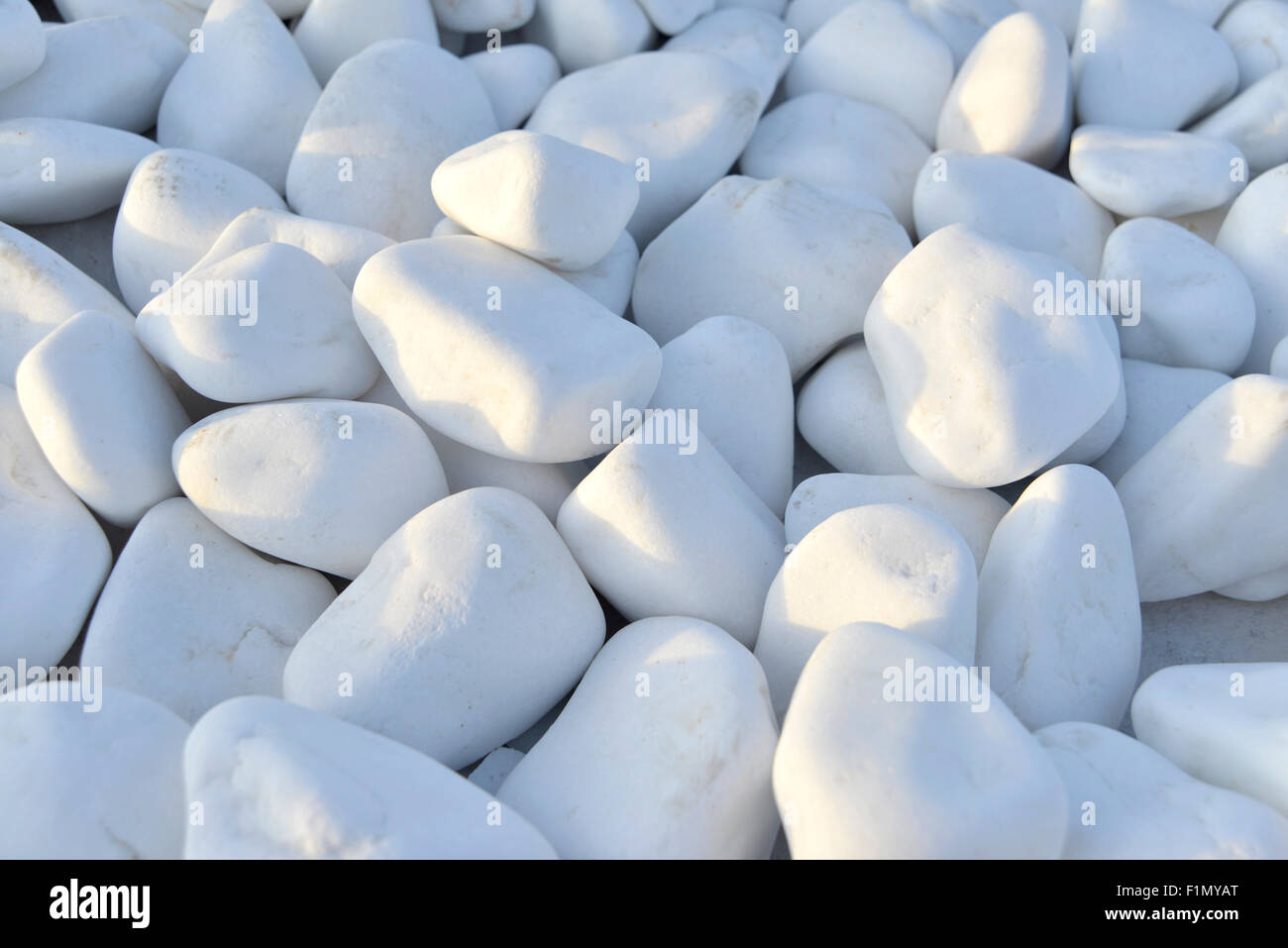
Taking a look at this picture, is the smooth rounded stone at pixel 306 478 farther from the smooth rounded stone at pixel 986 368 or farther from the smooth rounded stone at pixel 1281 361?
the smooth rounded stone at pixel 1281 361

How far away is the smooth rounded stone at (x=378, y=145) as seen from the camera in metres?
1.42

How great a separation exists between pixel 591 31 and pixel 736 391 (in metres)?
0.77

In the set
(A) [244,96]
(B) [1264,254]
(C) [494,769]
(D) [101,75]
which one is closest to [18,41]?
(D) [101,75]

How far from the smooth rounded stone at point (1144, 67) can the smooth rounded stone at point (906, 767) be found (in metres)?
1.08

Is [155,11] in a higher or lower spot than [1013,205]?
higher

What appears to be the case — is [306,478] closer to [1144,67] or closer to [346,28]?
[346,28]

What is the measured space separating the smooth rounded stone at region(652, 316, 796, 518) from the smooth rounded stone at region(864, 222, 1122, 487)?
13cm

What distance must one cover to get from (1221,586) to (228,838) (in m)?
1.04

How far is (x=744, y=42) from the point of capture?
1707mm

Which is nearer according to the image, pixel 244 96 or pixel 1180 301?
pixel 1180 301

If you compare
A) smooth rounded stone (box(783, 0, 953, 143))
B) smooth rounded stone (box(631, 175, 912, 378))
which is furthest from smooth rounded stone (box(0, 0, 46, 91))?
smooth rounded stone (box(783, 0, 953, 143))

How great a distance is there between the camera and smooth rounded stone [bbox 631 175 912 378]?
135 cm

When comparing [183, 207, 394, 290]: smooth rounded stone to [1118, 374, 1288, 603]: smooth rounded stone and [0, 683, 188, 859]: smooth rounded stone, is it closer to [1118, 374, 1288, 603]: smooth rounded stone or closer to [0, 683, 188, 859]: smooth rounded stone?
[0, 683, 188, 859]: smooth rounded stone

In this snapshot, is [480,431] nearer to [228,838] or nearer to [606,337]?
[606,337]
